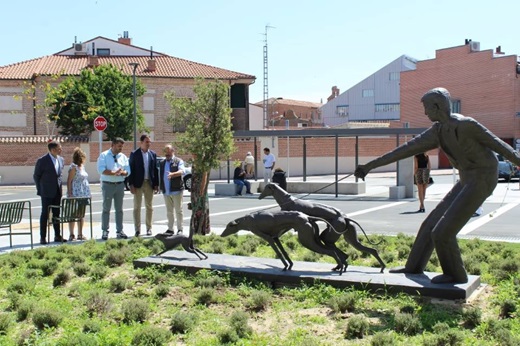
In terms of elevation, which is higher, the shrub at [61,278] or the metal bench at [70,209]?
the metal bench at [70,209]

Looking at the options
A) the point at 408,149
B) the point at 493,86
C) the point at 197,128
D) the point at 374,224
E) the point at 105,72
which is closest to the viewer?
the point at 408,149

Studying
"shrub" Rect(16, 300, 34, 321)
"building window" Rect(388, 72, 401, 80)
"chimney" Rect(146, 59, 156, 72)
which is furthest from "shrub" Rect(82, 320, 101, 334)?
"building window" Rect(388, 72, 401, 80)

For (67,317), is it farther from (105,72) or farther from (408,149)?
(105,72)

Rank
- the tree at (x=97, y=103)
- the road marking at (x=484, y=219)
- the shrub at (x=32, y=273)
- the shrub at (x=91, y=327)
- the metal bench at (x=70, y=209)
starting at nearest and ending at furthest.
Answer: the shrub at (x=91, y=327) → the shrub at (x=32, y=273) → the metal bench at (x=70, y=209) → the road marking at (x=484, y=219) → the tree at (x=97, y=103)

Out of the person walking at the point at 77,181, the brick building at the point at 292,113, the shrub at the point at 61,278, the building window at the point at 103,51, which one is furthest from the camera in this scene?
the brick building at the point at 292,113

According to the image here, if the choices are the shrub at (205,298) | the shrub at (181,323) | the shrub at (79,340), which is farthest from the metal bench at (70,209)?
the shrub at (79,340)

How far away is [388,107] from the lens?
218 ft

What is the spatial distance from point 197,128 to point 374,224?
546cm

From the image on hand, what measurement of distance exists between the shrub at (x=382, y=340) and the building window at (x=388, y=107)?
62266 mm

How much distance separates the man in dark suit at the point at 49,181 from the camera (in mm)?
11789

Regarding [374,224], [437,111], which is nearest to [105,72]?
[374,224]

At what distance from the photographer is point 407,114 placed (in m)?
56.4

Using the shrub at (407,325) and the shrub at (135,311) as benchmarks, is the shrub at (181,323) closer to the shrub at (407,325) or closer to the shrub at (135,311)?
the shrub at (135,311)

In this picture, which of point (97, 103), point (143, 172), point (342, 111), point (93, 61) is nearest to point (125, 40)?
point (93, 61)
